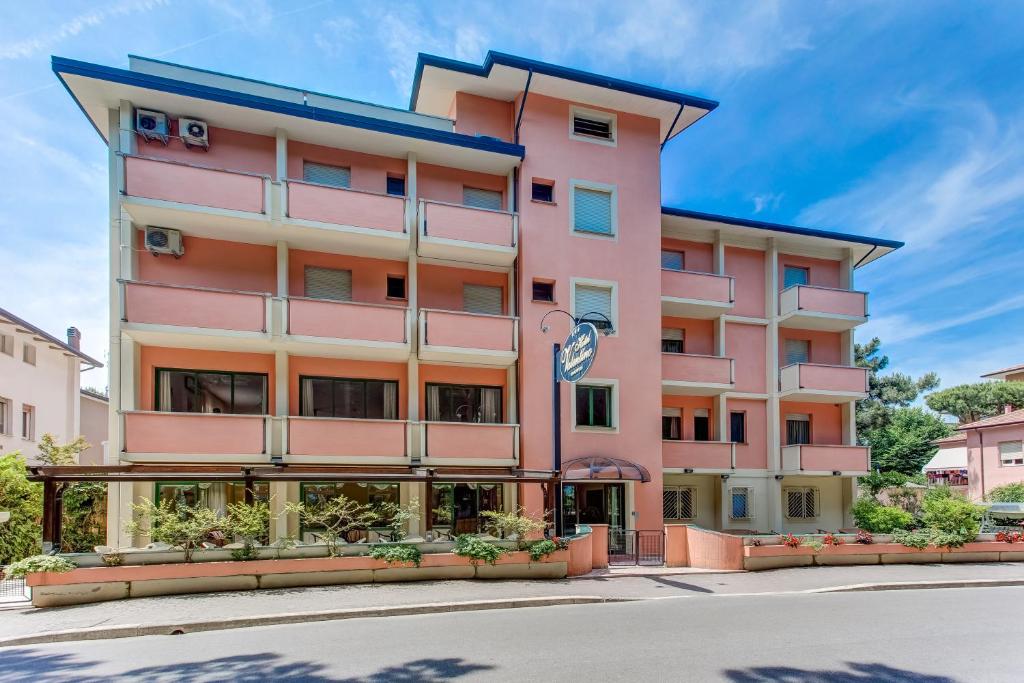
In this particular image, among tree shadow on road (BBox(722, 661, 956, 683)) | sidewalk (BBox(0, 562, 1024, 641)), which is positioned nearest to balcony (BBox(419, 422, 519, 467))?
sidewalk (BBox(0, 562, 1024, 641))

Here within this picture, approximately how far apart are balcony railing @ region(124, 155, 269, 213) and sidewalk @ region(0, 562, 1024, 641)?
9.39m

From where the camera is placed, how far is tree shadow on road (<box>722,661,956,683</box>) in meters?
6.77

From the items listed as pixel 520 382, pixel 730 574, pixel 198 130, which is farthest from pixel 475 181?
pixel 730 574

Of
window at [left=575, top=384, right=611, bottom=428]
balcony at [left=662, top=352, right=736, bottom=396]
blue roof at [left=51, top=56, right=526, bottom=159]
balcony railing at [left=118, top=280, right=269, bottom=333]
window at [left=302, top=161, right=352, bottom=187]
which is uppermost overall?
blue roof at [left=51, top=56, right=526, bottom=159]

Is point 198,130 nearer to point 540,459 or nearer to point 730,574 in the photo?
point 540,459

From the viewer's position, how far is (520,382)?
17781mm

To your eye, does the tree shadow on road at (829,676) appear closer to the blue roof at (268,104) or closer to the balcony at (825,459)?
the blue roof at (268,104)

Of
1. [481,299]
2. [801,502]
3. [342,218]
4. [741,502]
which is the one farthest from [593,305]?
[801,502]

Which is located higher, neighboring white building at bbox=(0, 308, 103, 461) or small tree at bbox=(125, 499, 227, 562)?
neighboring white building at bbox=(0, 308, 103, 461)

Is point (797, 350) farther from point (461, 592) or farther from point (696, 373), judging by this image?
point (461, 592)

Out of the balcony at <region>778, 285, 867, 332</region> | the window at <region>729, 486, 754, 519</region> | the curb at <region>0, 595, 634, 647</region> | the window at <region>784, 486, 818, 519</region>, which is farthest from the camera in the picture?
the window at <region>784, 486, 818, 519</region>

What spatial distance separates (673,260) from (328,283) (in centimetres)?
1242

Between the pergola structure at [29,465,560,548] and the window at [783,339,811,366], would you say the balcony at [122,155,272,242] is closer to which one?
the pergola structure at [29,465,560,548]

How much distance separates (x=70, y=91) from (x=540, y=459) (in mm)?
15685
